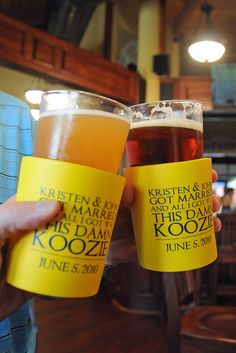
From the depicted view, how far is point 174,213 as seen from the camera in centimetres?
49

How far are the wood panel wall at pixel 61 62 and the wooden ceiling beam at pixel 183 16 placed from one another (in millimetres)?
1260

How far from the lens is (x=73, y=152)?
0.40 metres

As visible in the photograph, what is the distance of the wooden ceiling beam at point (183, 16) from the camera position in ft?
15.8

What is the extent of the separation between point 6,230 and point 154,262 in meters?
0.23

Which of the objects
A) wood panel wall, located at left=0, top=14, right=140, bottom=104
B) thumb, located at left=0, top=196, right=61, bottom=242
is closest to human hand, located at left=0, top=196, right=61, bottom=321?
thumb, located at left=0, top=196, right=61, bottom=242

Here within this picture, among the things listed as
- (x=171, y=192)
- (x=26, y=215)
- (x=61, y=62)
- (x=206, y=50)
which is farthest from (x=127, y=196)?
(x=61, y=62)

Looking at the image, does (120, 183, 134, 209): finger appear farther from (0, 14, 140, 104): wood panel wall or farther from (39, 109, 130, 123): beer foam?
(0, 14, 140, 104): wood panel wall

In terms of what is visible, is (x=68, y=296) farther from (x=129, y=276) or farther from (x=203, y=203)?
(x=129, y=276)

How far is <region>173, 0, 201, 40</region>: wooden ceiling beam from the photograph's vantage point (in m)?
4.82

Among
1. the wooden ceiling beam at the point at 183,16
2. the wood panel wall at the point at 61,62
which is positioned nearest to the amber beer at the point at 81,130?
the wood panel wall at the point at 61,62

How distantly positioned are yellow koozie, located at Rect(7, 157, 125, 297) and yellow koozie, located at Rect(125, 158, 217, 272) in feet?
0.37

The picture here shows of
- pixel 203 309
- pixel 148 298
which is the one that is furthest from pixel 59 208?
pixel 148 298

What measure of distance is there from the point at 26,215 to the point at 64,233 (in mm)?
46

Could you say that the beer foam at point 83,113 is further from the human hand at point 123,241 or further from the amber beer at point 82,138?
the human hand at point 123,241
